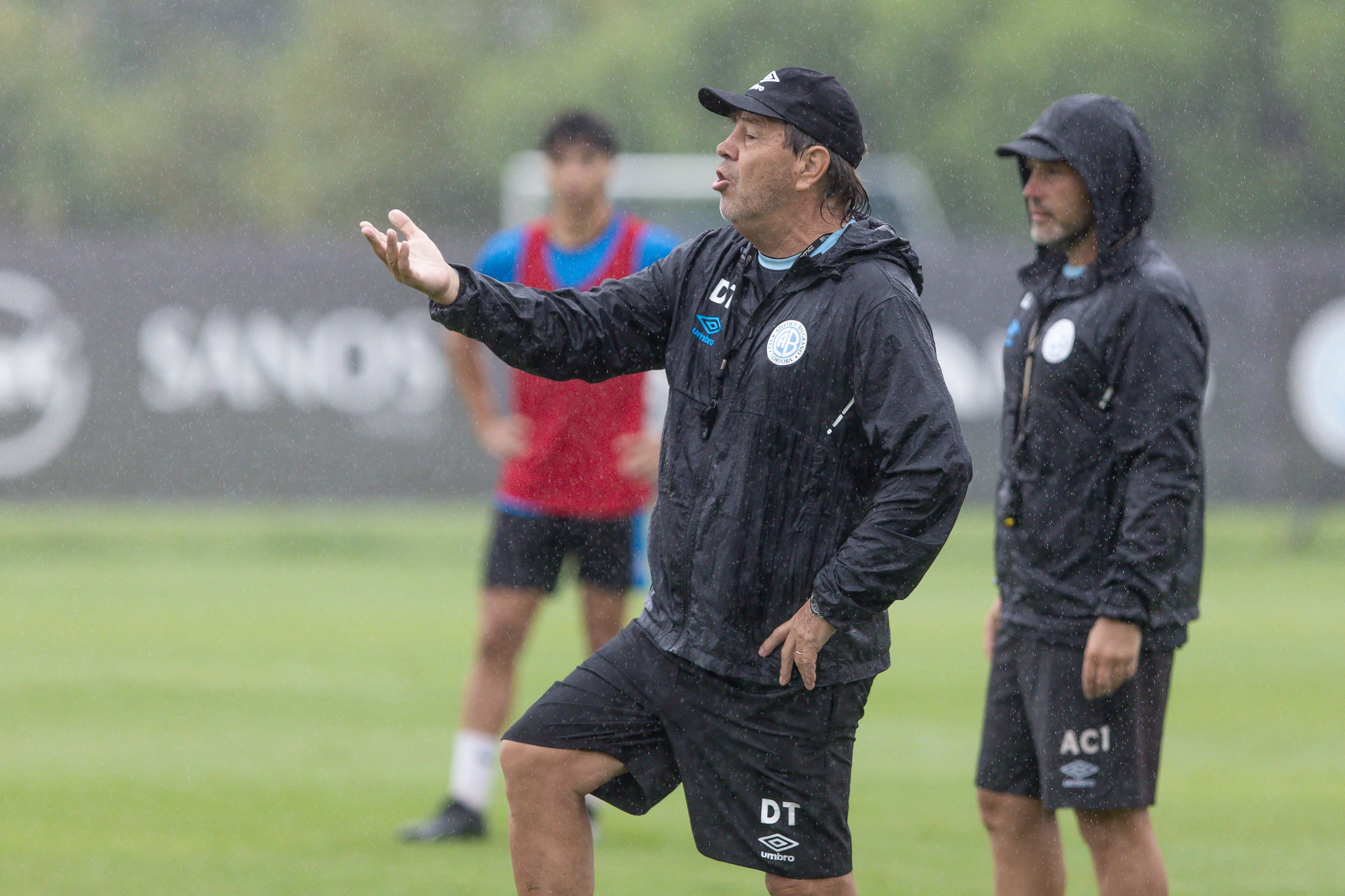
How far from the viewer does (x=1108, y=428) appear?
4320 mm

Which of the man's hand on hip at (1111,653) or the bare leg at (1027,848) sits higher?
the man's hand on hip at (1111,653)

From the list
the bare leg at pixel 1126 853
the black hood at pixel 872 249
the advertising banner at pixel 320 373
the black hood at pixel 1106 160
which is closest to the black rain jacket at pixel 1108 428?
the black hood at pixel 1106 160

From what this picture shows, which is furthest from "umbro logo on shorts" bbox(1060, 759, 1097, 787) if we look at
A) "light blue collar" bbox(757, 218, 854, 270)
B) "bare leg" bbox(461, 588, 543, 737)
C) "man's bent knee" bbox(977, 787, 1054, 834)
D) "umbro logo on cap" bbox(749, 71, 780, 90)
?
"bare leg" bbox(461, 588, 543, 737)

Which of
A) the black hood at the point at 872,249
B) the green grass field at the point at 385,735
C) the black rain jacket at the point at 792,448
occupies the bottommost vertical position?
the green grass field at the point at 385,735

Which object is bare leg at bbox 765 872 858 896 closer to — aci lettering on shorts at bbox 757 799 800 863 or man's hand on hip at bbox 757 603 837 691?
aci lettering on shorts at bbox 757 799 800 863

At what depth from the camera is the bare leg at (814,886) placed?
3893mm

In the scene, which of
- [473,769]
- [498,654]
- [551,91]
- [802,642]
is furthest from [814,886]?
[551,91]

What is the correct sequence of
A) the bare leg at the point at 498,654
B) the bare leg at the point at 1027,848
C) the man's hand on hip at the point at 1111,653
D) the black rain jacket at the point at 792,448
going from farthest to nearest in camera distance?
the bare leg at the point at 498,654
the bare leg at the point at 1027,848
the man's hand on hip at the point at 1111,653
the black rain jacket at the point at 792,448

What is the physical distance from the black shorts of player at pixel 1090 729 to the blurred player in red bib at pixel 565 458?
202cm

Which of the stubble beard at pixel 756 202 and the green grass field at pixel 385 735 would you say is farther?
the green grass field at pixel 385 735

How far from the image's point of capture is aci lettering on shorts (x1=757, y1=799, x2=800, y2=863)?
153 inches

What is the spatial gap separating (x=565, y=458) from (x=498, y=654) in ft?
2.44

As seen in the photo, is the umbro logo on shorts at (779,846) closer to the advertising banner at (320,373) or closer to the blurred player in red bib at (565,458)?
the blurred player in red bib at (565,458)

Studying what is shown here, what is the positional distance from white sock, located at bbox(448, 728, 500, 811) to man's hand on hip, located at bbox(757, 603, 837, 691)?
7.45 feet
